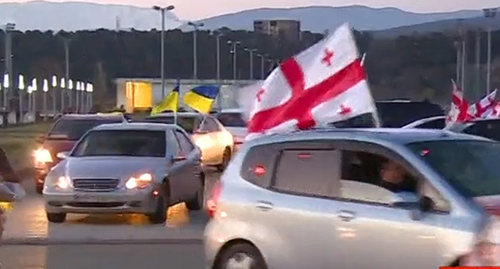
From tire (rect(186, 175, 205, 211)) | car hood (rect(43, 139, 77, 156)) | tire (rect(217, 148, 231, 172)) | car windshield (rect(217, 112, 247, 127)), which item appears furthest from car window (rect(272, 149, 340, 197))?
car windshield (rect(217, 112, 247, 127))

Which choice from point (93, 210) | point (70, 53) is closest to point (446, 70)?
point (70, 53)

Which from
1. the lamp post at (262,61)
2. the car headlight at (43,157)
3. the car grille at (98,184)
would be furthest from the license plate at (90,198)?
the lamp post at (262,61)

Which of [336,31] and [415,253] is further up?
[336,31]

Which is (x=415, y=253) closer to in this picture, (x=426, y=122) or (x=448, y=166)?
(x=448, y=166)

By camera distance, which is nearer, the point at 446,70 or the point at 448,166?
the point at 448,166

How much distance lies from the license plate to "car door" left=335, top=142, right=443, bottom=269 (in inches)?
302

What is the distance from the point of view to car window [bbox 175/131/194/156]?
1975cm

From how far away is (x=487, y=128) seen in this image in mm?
21969

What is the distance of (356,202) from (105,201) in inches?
317

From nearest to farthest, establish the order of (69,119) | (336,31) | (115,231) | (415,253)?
(415,253) → (336,31) → (115,231) → (69,119)

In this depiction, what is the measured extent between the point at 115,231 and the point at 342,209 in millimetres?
7512

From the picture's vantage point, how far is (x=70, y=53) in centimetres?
11450

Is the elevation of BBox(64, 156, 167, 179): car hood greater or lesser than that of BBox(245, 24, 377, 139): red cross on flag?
lesser

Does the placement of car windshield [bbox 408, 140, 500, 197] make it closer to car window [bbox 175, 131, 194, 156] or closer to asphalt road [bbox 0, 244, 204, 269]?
asphalt road [bbox 0, 244, 204, 269]
